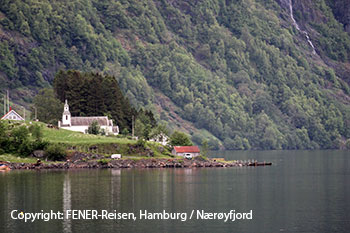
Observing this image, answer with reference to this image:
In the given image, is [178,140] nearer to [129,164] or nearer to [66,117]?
[129,164]

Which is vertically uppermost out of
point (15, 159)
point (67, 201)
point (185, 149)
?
point (185, 149)

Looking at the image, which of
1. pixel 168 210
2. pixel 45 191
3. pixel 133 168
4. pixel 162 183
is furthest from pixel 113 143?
pixel 168 210

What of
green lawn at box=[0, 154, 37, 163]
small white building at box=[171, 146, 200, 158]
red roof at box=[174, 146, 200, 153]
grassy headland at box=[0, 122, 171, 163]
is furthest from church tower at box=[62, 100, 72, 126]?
red roof at box=[174, 146, 200, 153]

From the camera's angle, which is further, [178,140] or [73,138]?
[178,140]

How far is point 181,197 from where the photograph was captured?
110 m

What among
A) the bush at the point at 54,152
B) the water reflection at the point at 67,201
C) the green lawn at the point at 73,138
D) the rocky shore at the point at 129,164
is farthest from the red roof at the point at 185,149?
the water reflection at the point at 67,201

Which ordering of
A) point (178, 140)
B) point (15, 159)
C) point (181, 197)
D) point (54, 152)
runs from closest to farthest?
point (181, 197) < point (15, 159) < point (54, 152) < point (178, 140)

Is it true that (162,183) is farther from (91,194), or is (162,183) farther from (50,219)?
(50,219)

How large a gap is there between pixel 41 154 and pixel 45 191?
56481 millimetres

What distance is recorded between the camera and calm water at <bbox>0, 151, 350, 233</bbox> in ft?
278

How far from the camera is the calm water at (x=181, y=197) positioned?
8469cm

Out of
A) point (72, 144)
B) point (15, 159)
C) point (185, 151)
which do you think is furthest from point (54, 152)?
point (185, 151)

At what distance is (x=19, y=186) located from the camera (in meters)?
121

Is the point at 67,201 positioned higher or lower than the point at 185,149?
lower
